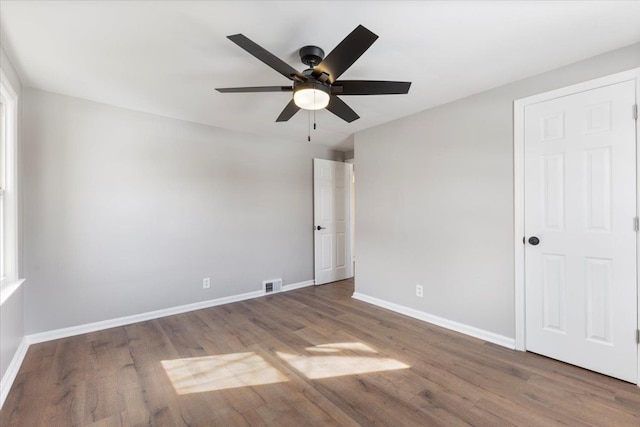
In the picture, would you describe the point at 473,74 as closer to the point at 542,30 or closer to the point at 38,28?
the point at 542,30

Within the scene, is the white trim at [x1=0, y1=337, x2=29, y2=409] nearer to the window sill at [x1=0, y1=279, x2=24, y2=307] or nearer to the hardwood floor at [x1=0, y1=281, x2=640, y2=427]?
the hardwood floor at [x1=0, y1=281, x2=640, y2=427]

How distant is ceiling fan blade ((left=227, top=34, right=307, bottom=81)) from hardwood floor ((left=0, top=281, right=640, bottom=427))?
215 cm

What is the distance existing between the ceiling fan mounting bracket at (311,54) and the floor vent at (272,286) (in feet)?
10.3

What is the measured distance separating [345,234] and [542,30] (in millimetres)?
3734

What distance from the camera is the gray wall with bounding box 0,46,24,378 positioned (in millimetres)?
1930

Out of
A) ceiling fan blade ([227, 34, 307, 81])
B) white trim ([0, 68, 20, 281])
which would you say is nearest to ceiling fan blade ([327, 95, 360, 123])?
ceiling fan blade ([227, 34, 307, 81])

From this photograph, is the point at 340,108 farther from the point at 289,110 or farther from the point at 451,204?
the point at 451,204

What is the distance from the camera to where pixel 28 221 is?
103 inches

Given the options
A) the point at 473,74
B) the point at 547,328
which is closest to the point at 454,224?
the point at 547,328

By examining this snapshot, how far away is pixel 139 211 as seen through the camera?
318cm

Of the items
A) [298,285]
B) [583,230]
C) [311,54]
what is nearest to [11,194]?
[311,54]

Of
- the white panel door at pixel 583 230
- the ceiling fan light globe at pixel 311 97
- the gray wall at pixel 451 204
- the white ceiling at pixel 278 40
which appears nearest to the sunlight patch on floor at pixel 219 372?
the gray wall at pixel 451 204

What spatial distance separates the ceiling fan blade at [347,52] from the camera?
55.7 inches

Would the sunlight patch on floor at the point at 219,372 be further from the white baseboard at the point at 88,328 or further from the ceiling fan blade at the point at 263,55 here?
the ceiling fan blade at the point at 263,55
